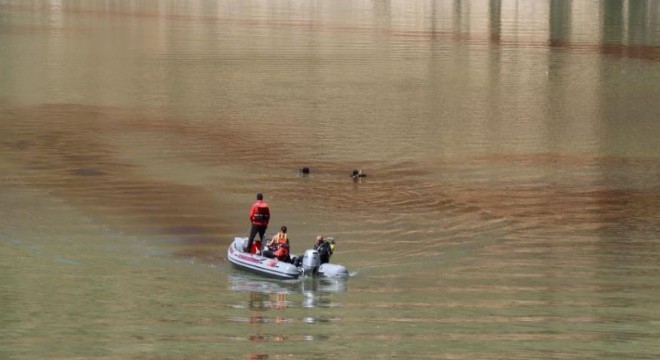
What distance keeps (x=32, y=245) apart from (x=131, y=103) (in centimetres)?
2875

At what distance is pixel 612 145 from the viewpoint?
177ft

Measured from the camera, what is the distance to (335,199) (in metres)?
41.5

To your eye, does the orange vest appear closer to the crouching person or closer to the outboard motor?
the crouching person

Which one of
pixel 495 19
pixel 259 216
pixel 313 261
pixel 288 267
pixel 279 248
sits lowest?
pixel 288 267

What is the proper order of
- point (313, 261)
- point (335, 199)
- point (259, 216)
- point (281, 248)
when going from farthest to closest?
point (335, 199)
point (259, 216)
point (281, 248)
point (313, 261)

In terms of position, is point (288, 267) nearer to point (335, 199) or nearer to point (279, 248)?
point (279, 248)

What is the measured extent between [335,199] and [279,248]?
9.13 m

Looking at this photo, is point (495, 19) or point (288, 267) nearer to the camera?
point (288, 267)

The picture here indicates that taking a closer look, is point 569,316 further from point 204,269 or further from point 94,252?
point 94,252

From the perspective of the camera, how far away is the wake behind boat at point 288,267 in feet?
104

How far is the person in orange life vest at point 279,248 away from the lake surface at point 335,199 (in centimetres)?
91

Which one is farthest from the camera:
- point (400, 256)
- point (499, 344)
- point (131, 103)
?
point (131, 103)

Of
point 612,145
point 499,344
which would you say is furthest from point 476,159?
point 499,344

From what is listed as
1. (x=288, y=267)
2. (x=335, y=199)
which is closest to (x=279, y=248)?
(x=288, y=267)
